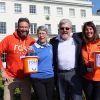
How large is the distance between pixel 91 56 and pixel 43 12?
129 ft

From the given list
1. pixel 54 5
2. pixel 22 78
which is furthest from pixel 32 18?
pixel 22 78

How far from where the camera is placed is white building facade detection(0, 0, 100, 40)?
1674 inches

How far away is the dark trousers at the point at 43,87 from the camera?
6.49 m

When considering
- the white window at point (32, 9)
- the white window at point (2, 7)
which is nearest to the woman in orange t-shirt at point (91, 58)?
the white window at point (2, 7)

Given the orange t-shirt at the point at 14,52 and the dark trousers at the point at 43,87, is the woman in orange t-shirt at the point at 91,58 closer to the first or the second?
the dark trousers at the point at 43,87

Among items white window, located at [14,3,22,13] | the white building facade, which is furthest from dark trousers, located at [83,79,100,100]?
white window, located at [14,3,22,13]

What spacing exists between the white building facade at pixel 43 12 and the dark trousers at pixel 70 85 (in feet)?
117

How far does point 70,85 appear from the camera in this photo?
6.59m

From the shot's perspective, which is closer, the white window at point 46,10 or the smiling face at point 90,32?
the smiling face at point 90,32

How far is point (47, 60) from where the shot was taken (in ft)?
21.4

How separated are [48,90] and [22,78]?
2.03ft

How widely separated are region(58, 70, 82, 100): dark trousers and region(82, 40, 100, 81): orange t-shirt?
21 centimetres

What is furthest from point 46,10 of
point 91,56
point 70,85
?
point 91,56

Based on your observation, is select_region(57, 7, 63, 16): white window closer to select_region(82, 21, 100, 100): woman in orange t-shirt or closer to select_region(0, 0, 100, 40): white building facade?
select_region(0, 0, 100, 40): white building facade
